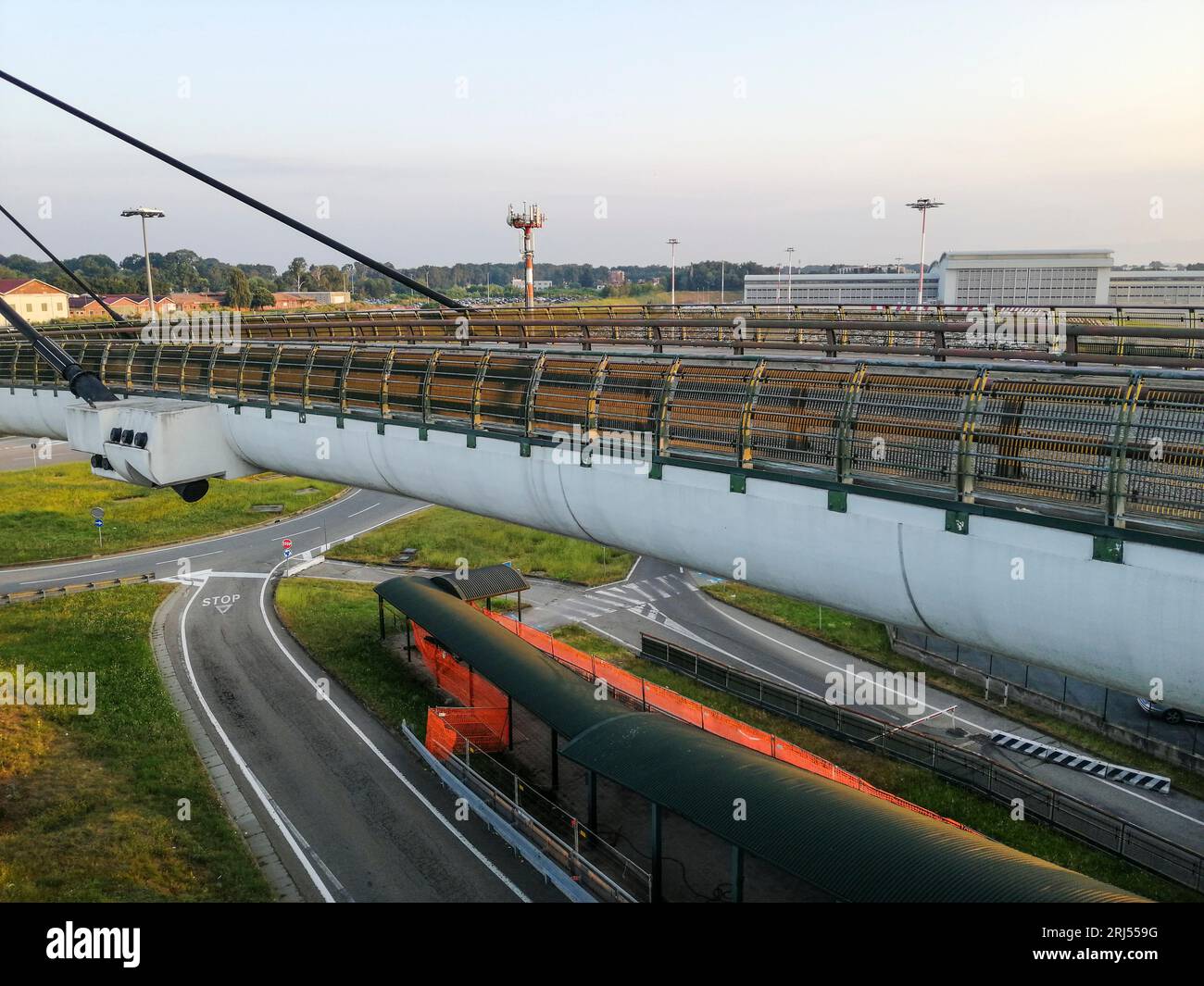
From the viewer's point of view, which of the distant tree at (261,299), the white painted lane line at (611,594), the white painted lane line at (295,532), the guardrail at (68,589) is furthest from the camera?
the distant tree at (261,299)

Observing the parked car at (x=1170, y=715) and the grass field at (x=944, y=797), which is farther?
the parked car at (x=1170, y=715)

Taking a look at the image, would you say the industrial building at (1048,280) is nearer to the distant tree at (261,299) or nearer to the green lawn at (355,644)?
the green lawn at (355,644)

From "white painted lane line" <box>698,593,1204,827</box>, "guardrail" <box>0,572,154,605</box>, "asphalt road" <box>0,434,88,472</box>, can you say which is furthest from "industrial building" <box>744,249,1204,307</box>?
"asphalt road" <box>0,434,88,472</box>

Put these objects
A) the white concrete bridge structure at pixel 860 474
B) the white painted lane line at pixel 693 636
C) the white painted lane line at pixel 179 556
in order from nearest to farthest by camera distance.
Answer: the white concrete bridge structure at pixel 860 474
the white painted lane line at pixel 693 636
the white painted lane line at pixel 179 556

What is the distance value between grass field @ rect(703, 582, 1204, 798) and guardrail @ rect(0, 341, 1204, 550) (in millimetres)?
7180

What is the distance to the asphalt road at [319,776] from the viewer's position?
57.3 feet

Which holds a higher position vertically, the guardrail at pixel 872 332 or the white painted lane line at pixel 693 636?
the guardrail at pixel 872 332

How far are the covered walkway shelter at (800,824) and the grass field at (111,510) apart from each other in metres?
35.8

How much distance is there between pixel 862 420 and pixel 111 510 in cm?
5342

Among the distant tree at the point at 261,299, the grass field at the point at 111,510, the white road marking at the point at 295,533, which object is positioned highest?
the distant tree at the point at 261,299

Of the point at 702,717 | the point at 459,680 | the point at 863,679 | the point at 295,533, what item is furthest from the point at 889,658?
the point at 295,533

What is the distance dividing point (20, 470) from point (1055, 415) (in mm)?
74834

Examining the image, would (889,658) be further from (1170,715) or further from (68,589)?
(68,589)

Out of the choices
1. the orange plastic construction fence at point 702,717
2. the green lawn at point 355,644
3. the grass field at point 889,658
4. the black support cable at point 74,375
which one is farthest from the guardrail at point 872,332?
the green lawn at point 355,644
